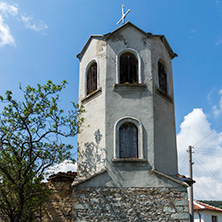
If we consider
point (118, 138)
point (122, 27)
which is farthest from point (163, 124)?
point (122, 27)

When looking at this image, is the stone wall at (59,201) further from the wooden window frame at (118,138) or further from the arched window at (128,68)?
the arched window at (128,68)

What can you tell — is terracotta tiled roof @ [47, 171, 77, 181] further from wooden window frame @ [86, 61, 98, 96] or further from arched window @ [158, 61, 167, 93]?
arched window @ [158, 61, 167, 93]

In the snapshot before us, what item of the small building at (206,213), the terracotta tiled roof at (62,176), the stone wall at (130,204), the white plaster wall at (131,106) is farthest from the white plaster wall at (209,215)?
the white plaster wall at (131,106)

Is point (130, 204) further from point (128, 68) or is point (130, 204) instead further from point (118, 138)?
point (128, 68)

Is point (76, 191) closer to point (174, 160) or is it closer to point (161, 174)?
point (161, 174)

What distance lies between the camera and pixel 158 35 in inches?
500

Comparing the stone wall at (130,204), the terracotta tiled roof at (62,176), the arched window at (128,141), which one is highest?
the arched window at (128,141)

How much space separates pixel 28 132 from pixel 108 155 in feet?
9.70

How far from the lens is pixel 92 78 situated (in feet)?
41.3

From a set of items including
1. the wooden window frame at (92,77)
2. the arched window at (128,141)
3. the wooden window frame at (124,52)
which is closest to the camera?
the arched window at (128,141)

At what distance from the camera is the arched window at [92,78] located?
40.7 feet

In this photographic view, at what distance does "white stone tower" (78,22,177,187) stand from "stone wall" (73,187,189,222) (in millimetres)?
403

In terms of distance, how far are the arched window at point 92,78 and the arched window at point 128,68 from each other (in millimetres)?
1192

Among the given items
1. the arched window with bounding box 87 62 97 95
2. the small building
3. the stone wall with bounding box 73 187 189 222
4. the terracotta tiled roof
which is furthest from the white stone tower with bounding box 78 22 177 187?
the small building
